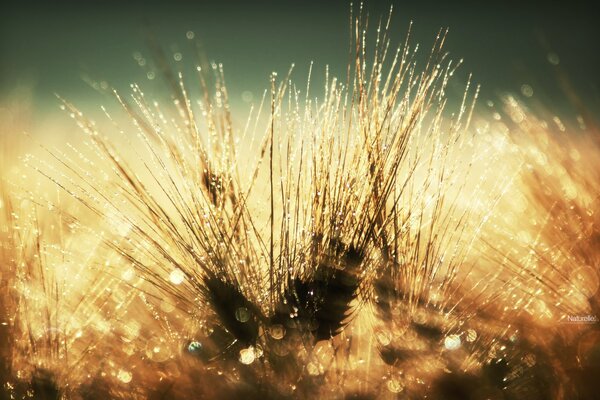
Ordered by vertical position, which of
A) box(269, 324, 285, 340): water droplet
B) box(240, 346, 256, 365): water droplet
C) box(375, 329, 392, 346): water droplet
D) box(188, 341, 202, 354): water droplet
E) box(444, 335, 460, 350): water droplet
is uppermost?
box(444, 335, 460, 350): water droplet

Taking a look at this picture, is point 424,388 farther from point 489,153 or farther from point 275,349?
point 489,153

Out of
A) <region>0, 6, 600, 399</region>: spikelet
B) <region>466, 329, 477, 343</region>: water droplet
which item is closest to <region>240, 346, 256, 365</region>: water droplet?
<region>0, 6, 600, 399</region>: spikelet

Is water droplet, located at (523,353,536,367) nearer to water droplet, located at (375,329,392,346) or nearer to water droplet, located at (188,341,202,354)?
water droplet, located at (375,329,392,346)

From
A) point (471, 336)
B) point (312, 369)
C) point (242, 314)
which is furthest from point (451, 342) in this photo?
point (242, 314)

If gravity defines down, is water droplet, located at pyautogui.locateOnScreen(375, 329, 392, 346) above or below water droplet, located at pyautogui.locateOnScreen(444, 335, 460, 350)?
below

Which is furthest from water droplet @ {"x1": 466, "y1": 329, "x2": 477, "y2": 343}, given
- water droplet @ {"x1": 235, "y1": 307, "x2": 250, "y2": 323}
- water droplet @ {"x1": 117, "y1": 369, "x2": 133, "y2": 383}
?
water droplet @ {"x1": 117, "y1": 369, "x2": 133, "y2": 383}

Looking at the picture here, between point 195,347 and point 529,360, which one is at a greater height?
point 529,360

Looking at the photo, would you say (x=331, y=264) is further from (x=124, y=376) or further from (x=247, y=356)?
(x=124, y=376)

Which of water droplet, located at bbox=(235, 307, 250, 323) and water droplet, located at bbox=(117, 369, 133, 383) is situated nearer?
water droplet, located at bbox=(235, 307, 250, 323)

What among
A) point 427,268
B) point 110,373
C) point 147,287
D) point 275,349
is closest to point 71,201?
point 147,287

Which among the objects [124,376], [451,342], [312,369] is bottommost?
[124,376]

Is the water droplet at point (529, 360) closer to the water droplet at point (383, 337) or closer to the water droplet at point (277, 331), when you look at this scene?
the water droplet at point (383, 337)

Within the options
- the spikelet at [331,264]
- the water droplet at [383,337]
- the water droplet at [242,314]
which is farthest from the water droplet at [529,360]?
the water droplet at [242,314]
